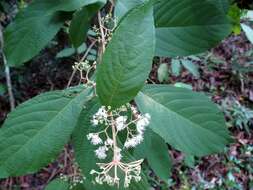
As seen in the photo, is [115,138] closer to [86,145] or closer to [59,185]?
[86,145]

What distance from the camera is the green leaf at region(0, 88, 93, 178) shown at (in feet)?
2.16

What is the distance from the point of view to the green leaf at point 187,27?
760mm

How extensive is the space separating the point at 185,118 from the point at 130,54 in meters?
0.22

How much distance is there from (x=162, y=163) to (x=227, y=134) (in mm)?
492

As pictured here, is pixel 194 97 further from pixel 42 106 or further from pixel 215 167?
pixel 215 167

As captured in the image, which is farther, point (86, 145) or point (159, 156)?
point (159, 156)

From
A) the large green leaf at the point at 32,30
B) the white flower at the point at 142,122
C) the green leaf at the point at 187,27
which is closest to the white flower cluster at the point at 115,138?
the white flower at the point at 142,122

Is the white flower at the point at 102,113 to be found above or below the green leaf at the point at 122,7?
below

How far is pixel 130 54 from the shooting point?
0.54 meters

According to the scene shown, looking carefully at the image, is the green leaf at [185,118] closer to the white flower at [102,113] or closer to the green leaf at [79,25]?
the white flower at [102,113]

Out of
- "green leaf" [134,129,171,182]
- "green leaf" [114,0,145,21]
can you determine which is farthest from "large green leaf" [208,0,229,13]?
"green leaf" [134,129,171,182]

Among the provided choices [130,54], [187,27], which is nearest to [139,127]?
[130,54]

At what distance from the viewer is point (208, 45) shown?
768mm

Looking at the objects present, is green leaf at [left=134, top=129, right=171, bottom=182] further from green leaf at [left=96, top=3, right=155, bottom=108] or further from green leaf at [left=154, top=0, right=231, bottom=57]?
green leaf at [left=96, top=3, right=155, bottom=108]
